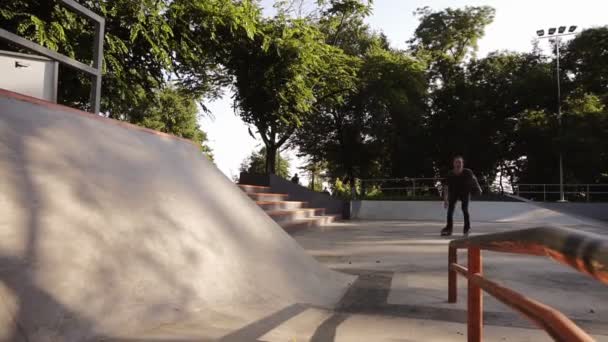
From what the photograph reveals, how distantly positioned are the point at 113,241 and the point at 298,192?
40.4 ft

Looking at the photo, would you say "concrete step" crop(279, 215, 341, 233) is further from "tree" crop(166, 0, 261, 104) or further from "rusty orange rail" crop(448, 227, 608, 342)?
"rusty orange rail" crop(448, 227, 608, 342)

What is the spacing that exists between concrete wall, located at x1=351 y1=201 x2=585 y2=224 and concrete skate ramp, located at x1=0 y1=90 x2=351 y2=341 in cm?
1368

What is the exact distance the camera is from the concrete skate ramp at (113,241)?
1880 mm

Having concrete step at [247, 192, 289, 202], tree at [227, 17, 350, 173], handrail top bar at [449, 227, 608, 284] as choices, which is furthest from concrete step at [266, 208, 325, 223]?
handrail top bar at [449, 227, 608, 284]

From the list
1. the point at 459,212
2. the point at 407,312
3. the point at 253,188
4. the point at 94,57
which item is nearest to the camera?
the point at 407,312

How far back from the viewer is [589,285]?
12.6 ft

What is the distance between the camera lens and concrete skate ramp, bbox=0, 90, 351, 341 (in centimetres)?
188

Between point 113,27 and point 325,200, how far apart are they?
963 cm

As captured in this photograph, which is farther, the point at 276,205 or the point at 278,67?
the point at 278,67

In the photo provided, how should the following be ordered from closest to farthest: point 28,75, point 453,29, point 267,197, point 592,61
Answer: point 28,75 → point 267,197 → point 592,61 → point 453,29

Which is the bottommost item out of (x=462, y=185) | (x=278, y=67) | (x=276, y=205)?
(x=276, y=205)

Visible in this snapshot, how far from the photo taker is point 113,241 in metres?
2.33

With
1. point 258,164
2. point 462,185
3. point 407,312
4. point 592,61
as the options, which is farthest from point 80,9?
point 258,164

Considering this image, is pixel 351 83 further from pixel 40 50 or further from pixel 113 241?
pixel 113 241
